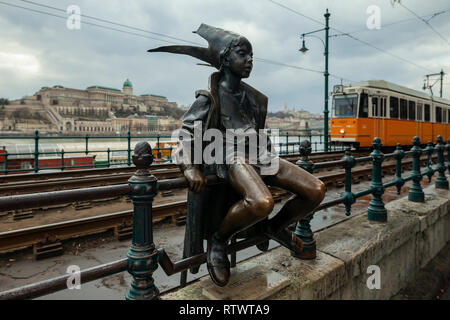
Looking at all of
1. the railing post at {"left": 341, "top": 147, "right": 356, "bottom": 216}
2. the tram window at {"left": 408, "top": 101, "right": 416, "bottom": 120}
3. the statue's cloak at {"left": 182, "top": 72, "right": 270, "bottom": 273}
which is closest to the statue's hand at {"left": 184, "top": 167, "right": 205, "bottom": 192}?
the statue's cloak at {"left": 182, "top": 72, "right": 270, "bottom": 273}

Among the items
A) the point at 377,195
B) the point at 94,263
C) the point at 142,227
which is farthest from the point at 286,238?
the point at 94,263

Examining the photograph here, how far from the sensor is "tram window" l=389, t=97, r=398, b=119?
1553 centimetres

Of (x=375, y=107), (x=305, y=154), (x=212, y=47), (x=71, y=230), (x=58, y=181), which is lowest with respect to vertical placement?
(x=71, y=230)

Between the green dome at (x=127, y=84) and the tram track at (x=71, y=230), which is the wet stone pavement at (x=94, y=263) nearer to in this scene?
the tram track at (x=71, y=230)

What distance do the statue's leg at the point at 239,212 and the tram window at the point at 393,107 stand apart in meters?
16.0

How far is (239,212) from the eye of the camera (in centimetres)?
190


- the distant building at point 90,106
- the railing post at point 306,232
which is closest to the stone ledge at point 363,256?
the railing post at point 306,232

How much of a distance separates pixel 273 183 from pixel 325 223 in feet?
9.78

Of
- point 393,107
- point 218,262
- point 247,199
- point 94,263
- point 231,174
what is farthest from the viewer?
point 393,107

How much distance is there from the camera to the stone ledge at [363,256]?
2.34 metres

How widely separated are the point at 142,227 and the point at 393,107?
16800 mm

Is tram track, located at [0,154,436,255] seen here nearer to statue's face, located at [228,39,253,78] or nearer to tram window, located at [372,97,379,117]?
statue's face, located at [228,39,253,78]

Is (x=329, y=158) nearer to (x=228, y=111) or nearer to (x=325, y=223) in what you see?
(x=325, y=223)

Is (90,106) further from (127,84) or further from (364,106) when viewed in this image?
(364,106)
